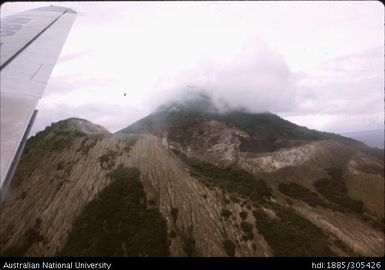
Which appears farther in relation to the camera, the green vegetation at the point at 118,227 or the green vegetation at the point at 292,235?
the green vegetation at the point at 292,235

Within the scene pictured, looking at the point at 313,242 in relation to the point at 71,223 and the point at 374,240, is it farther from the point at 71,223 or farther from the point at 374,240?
the point at 71,223

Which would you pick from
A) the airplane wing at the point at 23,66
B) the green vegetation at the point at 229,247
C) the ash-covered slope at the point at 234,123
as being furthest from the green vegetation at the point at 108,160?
the ash-covered slope at the point at 234,123

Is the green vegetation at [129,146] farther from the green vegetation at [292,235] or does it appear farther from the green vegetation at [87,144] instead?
the green vegetation at [292,235]

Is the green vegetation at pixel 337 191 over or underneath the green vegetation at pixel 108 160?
underneath

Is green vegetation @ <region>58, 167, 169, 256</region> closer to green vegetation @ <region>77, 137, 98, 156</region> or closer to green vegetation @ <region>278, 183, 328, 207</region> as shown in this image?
green vegetation @ <region>77, 137, 98, 156</region>

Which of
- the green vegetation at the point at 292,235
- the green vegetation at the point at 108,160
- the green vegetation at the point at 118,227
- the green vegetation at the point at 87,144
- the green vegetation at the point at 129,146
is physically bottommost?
the green vegetation at the point at 292,235

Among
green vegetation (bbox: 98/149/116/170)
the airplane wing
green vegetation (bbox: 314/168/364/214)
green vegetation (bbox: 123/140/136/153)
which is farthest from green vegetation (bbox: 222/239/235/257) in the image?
green vegetation (bbox: 314/168/364/214)
